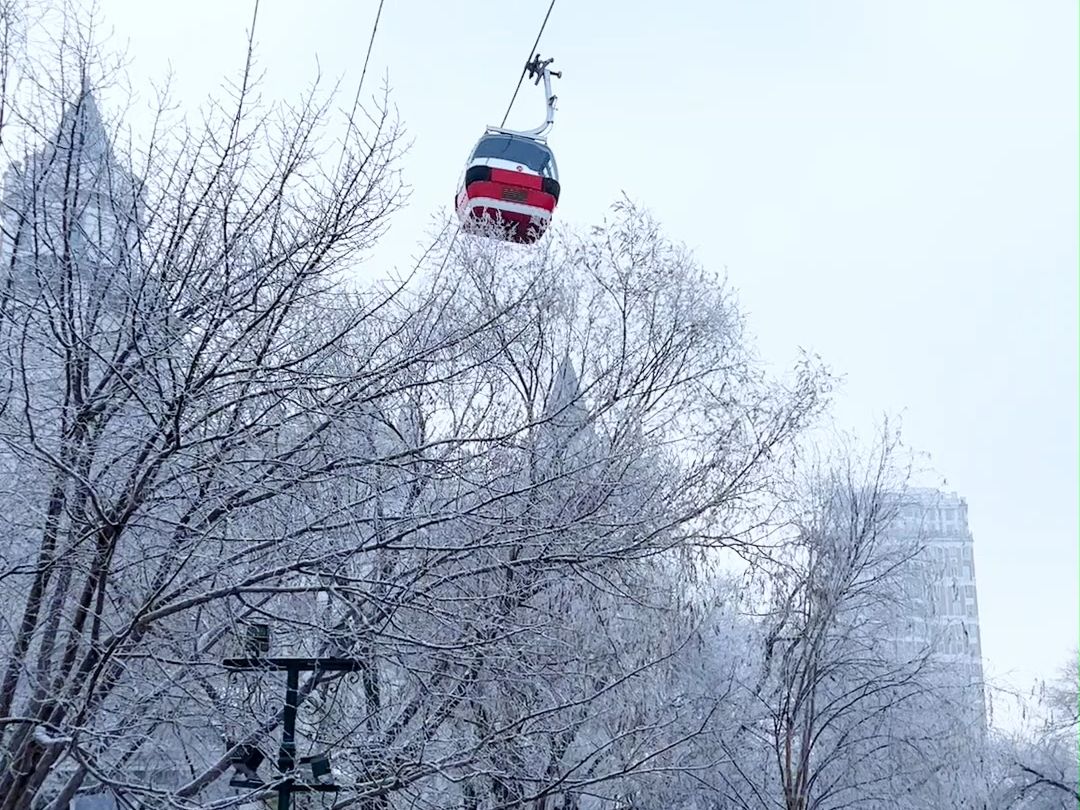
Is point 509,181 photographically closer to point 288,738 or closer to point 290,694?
point 290,694

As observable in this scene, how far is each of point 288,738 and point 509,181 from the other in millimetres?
7296

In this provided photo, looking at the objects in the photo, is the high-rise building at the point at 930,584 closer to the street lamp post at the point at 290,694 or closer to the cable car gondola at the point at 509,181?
the cable car gondola at the point at 509,181

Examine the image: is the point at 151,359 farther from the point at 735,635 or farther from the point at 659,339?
the point at 735,635

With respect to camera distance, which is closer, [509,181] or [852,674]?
[509,181]

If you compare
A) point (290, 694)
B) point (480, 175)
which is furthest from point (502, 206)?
point (290, 694)

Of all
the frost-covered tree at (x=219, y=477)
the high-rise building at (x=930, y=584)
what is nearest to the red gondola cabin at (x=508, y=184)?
the frost-covered tree at (x=219, y=477)

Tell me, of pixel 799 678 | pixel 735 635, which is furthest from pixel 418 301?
pixel 799 678

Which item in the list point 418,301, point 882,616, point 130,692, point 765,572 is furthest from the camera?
point 882,616

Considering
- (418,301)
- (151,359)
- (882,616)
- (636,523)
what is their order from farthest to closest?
(882,616) < (418,301) < (636,523) < (151,359)

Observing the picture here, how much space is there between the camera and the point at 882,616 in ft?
54.3

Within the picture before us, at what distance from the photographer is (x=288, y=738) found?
6.52 meters

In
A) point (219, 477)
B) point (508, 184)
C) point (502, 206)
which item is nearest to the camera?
point (219, 477)

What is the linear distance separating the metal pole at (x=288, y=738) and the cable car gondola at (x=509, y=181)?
21.4ft

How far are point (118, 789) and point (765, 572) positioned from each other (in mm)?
8572
